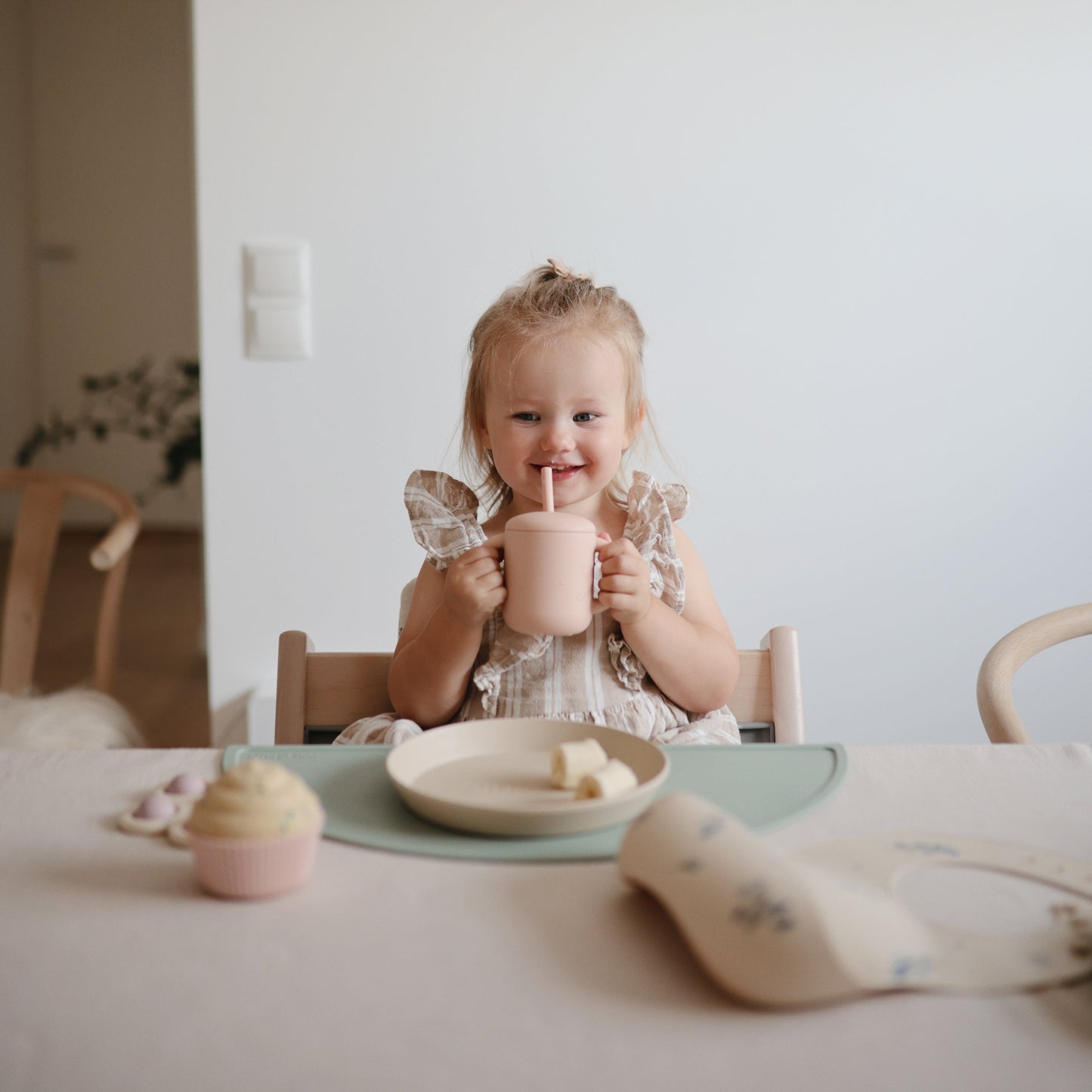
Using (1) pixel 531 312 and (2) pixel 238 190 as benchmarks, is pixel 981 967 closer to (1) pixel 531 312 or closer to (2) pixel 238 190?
(1) pixel 531 312

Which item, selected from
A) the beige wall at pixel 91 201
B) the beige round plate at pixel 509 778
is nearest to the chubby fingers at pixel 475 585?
the beige round plate at pixel 509 778

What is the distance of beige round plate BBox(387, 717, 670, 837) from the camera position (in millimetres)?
652

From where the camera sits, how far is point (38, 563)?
1.89 m

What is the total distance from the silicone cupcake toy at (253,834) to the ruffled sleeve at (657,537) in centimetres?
64

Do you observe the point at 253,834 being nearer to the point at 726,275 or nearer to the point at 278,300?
the point at 278,300

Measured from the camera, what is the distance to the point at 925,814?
27.7 inches

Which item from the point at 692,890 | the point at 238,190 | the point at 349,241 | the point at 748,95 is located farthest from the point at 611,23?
the point at 692,890

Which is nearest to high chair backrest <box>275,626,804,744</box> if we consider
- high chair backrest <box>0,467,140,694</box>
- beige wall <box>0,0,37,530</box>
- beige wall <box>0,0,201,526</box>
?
high chair backrest <box>0,467,140,694</box>

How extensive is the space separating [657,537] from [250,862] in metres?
0.73

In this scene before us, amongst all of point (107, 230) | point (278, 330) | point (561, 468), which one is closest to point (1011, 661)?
point (561, 468)

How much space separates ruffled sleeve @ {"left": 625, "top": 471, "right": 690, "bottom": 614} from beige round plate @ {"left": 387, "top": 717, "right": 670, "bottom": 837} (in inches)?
15.4

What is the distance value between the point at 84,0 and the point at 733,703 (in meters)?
5.77

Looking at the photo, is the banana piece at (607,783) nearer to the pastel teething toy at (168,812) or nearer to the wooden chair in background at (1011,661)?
the pastel teething toy at (168,812)

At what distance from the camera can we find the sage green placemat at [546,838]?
65 centimetres
